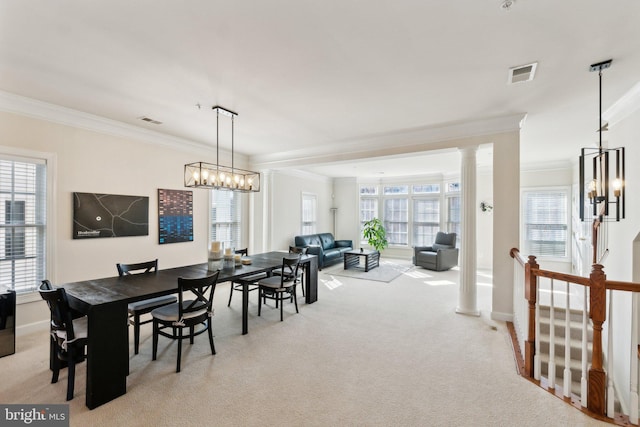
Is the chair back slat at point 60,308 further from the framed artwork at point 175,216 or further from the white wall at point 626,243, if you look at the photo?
the white wall at point 626,243

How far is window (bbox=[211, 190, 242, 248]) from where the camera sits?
574 centimetres

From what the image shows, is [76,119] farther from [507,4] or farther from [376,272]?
[376,272]

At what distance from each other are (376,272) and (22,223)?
6.41 metres

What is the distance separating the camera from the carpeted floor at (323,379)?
2.08m

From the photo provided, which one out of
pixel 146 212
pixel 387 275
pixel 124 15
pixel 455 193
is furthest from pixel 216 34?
pixel 455 193

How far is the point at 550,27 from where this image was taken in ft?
6.66

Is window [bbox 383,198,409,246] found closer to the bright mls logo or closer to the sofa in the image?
the sofa

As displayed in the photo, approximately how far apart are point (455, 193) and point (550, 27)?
690cm

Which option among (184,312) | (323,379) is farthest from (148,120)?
(323,379)

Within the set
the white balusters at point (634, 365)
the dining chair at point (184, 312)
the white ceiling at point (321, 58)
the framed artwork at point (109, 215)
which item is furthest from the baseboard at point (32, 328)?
the white balusters at point (634, 365)

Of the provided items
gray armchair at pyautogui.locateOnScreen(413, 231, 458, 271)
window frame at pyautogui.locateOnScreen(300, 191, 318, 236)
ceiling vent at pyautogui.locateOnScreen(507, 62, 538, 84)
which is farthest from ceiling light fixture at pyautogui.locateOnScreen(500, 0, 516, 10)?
window frame at pyautogui.locateOnScreen(300, 191, 318, 236)

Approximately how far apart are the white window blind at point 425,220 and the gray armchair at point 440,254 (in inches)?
30.6

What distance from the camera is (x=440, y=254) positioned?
7.36 metres

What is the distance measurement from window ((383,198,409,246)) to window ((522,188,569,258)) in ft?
10.6
